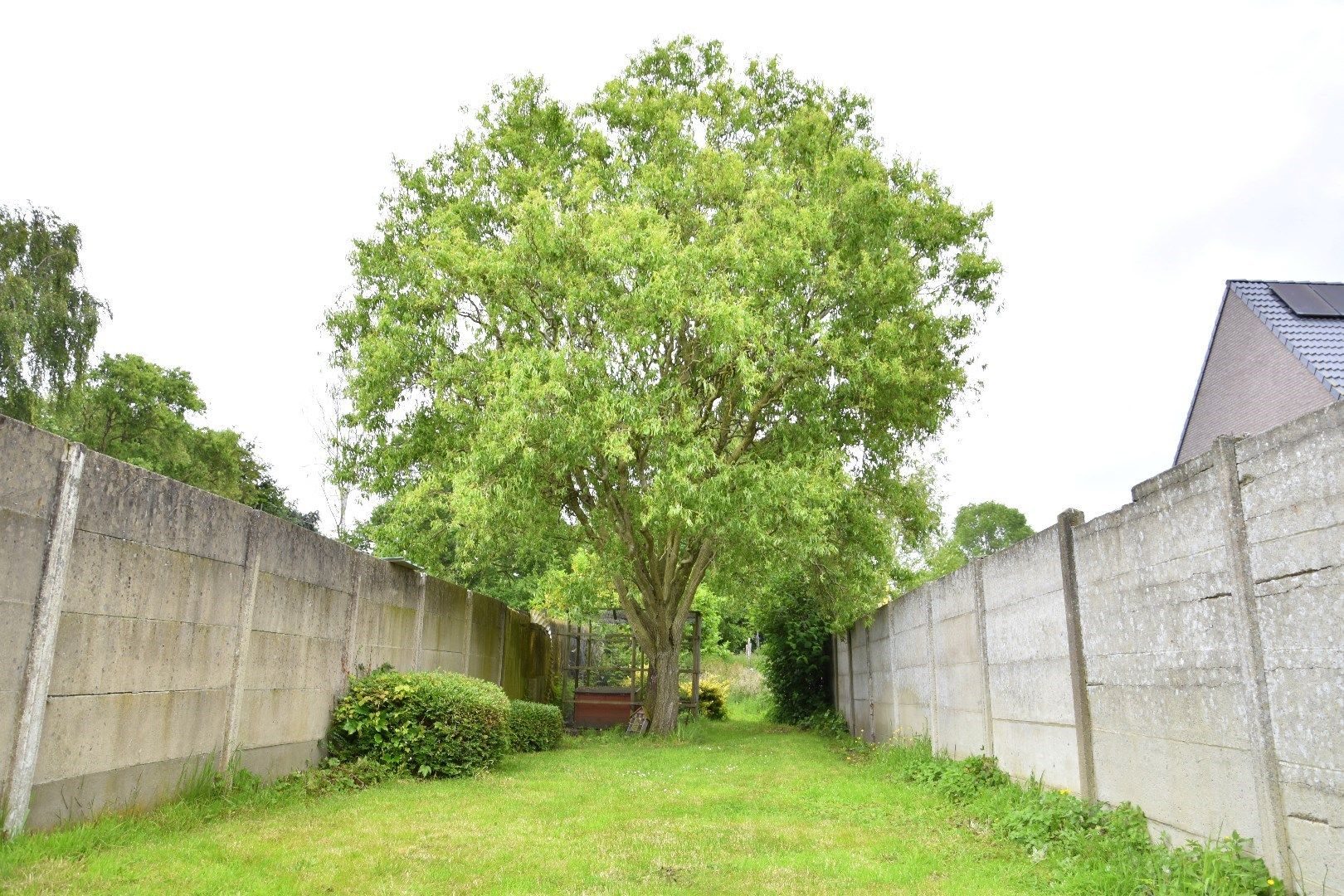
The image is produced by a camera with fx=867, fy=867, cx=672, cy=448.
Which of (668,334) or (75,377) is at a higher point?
(75,377)

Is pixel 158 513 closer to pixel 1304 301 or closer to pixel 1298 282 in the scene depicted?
pixel 1304 301

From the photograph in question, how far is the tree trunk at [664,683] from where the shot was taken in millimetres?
15562

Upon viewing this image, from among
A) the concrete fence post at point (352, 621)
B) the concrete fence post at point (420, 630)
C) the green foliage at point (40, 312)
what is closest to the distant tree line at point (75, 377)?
the green foliage at point (40, 312)

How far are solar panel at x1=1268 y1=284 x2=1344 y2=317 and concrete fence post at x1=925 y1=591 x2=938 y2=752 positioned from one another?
11342 millimetres

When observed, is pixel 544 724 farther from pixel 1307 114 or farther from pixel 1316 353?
pixel 1316 353

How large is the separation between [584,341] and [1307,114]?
30.4 feet

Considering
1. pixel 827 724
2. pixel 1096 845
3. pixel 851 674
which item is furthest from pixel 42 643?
pixel 827 724

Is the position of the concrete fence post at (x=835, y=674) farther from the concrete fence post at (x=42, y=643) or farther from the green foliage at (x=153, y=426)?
the green foliage at (x=153, y=426)

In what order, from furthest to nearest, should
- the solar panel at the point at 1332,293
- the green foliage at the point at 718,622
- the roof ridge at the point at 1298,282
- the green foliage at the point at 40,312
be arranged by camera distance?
the green foliage at the point at 718,622 < the green foliage at the point at 40,312 < the roof ridge at the point at 1298,282 < the solar panel at the point at 1332,293

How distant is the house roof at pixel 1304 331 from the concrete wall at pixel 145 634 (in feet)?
50.8

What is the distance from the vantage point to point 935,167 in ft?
47.8

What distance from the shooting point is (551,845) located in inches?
231

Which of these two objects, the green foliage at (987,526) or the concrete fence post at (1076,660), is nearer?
the concrete fence post at (1076,660)

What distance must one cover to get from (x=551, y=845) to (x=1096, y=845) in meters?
3.47
